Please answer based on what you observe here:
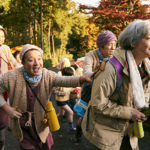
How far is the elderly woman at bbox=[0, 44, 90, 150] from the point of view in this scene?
212cm

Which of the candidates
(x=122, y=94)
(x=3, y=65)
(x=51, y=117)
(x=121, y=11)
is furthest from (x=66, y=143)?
(x=121, y=11)

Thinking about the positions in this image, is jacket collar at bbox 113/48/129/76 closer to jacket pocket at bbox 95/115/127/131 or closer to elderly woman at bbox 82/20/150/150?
elderly woman at bbox 82/20/150/150

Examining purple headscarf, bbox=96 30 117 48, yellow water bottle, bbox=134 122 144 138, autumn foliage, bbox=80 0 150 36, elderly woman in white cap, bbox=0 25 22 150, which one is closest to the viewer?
yellow water bottle, bbox=134 122 144 138

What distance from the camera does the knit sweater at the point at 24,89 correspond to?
2.15 m

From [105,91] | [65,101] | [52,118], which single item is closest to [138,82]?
[105,91]

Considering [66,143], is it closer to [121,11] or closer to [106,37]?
[106,37]

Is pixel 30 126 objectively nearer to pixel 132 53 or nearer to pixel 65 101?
pixel 132 53

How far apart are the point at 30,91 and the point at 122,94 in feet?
3.74

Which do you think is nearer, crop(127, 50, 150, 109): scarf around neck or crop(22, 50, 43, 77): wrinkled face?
crop(127, 50, 150, 109): scarf around neck

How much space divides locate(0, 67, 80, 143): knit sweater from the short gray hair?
72 cm

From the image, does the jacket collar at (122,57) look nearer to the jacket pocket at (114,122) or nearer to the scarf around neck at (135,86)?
the scarf around neck at (135,86)

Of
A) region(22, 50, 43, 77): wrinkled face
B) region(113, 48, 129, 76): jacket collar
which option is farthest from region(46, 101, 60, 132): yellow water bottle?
region(113, 48, 129, 76): jacket collar

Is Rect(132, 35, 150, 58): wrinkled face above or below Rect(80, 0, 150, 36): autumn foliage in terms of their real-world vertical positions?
below

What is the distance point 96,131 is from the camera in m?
1.75
